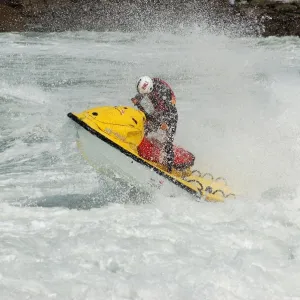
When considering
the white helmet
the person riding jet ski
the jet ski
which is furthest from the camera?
the person riding jet ski

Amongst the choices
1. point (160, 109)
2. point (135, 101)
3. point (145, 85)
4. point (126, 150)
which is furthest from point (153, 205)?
point (145, 85)

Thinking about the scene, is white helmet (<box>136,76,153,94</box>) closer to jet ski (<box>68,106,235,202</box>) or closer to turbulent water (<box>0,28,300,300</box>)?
jet ski (<box>68,106,235,202</box>)

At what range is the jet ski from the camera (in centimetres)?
614

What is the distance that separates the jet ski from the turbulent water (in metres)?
0.20

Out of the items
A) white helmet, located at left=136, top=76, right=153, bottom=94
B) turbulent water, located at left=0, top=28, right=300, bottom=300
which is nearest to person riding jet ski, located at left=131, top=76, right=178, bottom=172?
white helmet, located at left=136, top=76, right=153, bottom=94

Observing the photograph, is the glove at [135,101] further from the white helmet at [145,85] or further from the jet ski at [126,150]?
the white helmet at [145,85]

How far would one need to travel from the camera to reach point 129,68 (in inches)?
627

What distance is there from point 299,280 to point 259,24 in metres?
23.4

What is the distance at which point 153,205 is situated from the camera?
20.9 ft

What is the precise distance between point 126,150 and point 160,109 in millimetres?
644

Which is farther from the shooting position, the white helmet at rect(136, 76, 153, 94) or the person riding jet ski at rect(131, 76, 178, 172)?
the person riding jet ski at rect(131, 76, 178, 172)

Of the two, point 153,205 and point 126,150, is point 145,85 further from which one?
point 153,205

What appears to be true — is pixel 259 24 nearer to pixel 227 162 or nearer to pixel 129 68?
pixel 129 68

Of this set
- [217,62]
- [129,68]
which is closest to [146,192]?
[129,68]
